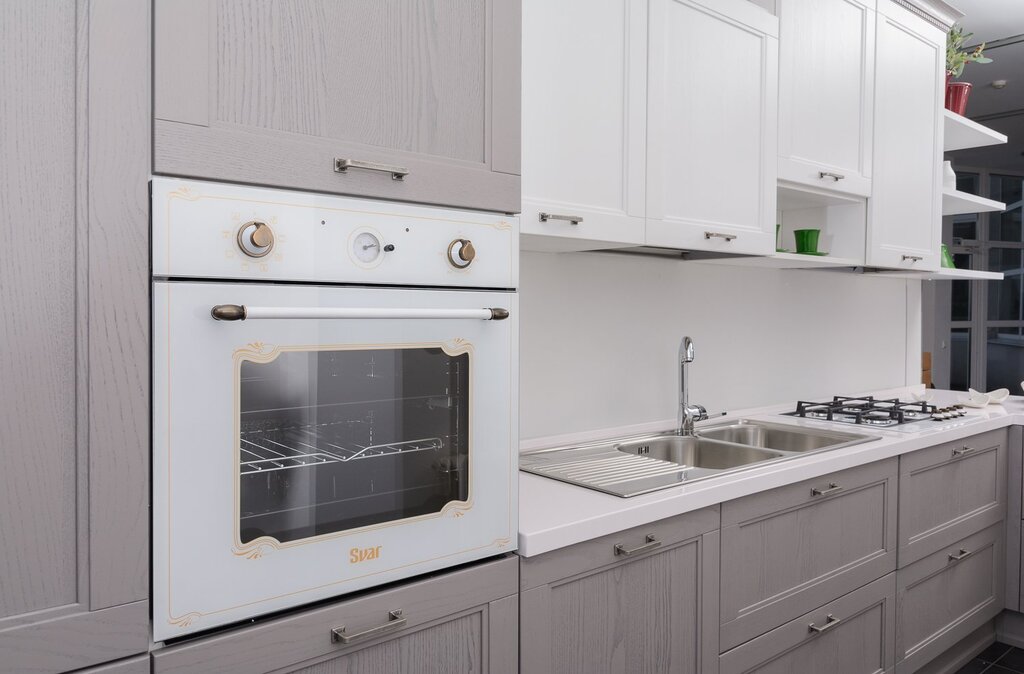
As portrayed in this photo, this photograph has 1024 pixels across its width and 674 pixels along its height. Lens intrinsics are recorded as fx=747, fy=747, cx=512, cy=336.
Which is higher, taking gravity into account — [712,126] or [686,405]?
[712,126]

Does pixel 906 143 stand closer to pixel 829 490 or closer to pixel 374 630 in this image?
pixel 829 490

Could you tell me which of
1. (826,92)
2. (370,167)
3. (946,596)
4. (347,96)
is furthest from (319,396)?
(946,596)

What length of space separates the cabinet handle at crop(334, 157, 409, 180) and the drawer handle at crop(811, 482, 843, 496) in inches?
58.7

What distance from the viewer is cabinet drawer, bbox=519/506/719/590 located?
1421 millimetres

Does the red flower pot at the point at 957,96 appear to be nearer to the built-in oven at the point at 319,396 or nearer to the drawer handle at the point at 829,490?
the drawer handle at the point at 829,490

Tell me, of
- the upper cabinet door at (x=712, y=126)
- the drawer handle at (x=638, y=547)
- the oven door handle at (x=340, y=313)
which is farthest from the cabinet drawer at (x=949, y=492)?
the oven door handle at (x=340, y=313)

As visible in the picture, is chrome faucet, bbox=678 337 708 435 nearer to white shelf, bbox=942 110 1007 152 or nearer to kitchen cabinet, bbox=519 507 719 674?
kitchen cabinet, bbox=519 507 719 674

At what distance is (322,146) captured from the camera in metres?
1.13

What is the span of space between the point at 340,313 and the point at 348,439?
201mm

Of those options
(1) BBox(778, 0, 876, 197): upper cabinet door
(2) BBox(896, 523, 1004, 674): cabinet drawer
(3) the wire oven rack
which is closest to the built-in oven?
(3) the wire oven rack

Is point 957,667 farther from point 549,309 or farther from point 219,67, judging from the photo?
point 219,67

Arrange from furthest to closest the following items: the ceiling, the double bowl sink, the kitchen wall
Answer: the ceiling < the kitchen wall < the double bowl sink

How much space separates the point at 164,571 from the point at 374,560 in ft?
1.05

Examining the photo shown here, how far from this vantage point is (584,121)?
181 centimetres
